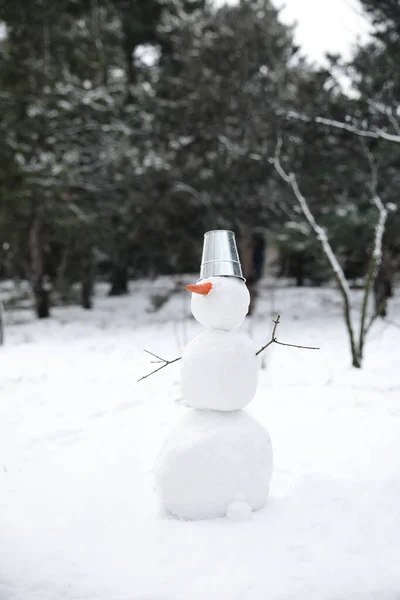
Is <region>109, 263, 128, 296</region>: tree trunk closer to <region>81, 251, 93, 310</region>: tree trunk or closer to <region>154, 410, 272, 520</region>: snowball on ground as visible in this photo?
<region>81, 251, 93, 310</region>: tree trunk

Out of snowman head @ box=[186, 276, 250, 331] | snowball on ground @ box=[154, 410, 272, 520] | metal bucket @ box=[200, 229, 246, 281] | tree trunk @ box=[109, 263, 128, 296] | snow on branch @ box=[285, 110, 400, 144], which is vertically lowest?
tree trunk @ box=[109, 263, 128, 296]

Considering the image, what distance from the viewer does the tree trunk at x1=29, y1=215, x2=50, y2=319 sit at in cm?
1212

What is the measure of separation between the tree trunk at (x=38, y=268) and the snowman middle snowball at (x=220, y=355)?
10512mm

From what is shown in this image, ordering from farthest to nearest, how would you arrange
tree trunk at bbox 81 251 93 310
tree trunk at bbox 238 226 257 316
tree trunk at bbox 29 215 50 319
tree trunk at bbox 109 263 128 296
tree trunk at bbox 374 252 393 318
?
tree trunk at bbox 109 263 128 296, tree trunk at bbox 81 251 93 310, tree trunk at bbox 29 215 50 319, tree trunk at bbox 238 226 257 316, tree trunk at bbox 374 252 393 318

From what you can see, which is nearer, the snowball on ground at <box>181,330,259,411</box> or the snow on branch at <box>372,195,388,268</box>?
the snowball on ground at <box>181,330,259,411</box>

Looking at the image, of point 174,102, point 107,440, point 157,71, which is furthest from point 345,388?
point 157,71

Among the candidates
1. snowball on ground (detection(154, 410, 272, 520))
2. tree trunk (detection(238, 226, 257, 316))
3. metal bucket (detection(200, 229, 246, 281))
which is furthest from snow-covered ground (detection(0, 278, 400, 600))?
tree trunk (detection(238, 226, 257, 316))

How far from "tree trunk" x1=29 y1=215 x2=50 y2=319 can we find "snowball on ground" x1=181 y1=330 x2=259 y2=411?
10.6 metres

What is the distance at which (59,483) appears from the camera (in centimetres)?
312

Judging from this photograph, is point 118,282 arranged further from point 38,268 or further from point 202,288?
point 202,288

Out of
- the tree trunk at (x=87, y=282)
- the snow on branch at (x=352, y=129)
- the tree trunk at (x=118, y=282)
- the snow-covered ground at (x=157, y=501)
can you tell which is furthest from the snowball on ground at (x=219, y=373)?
the tree trunk at (x=118, y=282)

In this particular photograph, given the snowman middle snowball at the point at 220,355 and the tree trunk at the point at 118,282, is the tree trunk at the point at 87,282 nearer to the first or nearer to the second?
the tree trunk at the point at 118,282

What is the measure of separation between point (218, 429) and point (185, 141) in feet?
31.7

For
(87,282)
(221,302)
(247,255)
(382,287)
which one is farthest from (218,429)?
(87,282)
